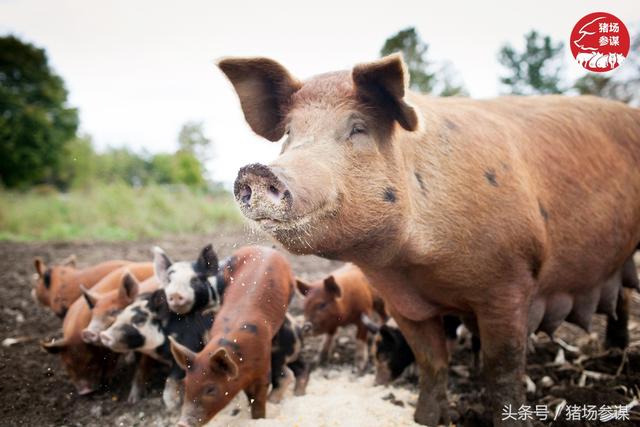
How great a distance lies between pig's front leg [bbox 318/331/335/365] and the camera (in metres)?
4.92

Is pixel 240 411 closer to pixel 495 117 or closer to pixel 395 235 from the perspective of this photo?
pixel 395 235

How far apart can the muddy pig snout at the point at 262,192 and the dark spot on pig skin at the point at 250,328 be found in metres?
1.77

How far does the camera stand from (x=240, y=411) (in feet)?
12.1

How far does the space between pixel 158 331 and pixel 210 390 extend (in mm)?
857

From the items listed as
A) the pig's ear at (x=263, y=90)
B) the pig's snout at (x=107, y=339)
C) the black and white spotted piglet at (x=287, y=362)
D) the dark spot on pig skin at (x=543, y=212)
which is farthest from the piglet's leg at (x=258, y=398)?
the dark spot on pig skin at (x=543, y=212)

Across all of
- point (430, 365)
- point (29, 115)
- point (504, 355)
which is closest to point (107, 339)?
point (430, 365)

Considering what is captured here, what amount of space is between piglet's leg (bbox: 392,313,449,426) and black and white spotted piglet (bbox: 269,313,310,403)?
108 cm

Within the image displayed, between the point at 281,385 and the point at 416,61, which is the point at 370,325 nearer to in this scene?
the point at 281,385

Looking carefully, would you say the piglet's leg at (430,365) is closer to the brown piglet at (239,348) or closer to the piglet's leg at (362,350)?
the brown piglet at (239,348)

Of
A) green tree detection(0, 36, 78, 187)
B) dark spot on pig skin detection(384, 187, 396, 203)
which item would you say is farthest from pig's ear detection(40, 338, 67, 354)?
green tree detection(0, 36, 78, 187)

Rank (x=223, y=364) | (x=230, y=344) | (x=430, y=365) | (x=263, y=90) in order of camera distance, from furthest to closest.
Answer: (x=430, y=365) → (x=230, y=344) → (x=223, y=364) → (x=263, y=90)

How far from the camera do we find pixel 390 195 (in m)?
2.45

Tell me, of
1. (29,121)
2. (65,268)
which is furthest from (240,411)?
(29,121)

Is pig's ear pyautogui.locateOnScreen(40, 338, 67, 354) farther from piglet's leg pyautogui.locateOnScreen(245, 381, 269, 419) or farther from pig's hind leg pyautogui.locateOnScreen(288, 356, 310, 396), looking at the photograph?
pig's hind leg pyautogui.locateOnScreen(288, 356, 310, 396)
